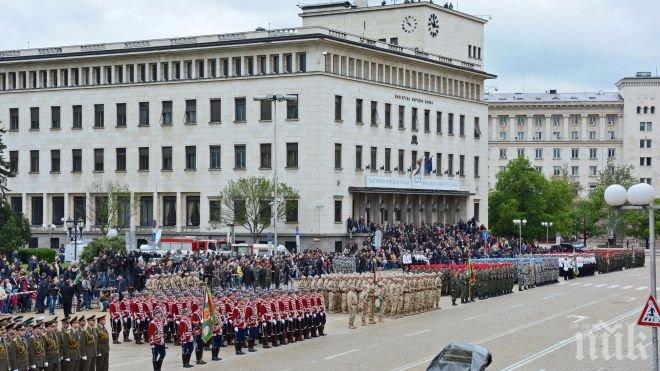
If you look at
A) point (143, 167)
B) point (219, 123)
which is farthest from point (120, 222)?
point (219, 123)

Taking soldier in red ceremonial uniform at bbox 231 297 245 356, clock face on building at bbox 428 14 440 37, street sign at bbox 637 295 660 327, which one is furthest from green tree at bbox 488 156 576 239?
street sign at bbox 637 295 660 327

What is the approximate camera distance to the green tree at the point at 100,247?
2366 inches

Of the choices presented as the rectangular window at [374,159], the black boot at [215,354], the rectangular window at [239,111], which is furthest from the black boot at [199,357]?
the rectangular window at [374,159]

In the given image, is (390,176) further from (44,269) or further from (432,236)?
(44,269)

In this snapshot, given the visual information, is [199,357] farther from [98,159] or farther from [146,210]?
[98,159]

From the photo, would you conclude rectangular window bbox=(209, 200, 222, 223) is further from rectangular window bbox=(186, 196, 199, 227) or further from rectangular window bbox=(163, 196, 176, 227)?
rectangular window bbox=(163, 196, 176, 227)

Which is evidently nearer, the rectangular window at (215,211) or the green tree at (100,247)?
the green tree at (100,247)

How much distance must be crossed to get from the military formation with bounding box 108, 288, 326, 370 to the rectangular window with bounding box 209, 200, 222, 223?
44833mm

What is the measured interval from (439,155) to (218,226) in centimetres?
1952

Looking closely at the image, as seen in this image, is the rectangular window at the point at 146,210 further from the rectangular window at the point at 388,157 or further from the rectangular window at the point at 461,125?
the rectangular window at the point at 461,125
